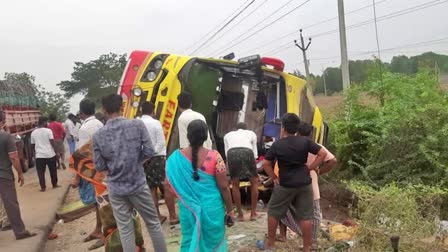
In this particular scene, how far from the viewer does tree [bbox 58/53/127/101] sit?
42041mm

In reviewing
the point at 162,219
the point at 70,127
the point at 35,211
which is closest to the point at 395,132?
the point at 162,219

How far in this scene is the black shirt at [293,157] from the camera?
477cm

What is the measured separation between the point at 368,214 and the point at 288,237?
134 centimetres

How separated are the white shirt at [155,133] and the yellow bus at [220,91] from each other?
1.06 m

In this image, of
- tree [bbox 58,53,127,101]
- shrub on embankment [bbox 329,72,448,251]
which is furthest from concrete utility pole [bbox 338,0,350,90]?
tree [bbox 58,53,127,101]

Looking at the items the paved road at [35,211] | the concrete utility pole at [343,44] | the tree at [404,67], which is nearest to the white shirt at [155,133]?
the paved road at [35,211]

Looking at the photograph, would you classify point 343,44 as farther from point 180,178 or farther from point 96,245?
point 180,178

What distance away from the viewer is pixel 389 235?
A: 4.41 m

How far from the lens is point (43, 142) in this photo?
9484 millimetres

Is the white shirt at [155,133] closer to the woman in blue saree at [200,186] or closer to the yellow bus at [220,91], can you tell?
the yellow bus at [220,91]

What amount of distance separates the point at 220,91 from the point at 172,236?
2693mm

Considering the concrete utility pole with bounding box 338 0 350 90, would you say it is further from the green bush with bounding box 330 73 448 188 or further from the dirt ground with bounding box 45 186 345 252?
the dirt ground with bounding box 45 186 345 252

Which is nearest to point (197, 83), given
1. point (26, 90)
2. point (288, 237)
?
point (288, 237)

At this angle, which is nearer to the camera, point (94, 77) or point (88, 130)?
point (88, 130)
